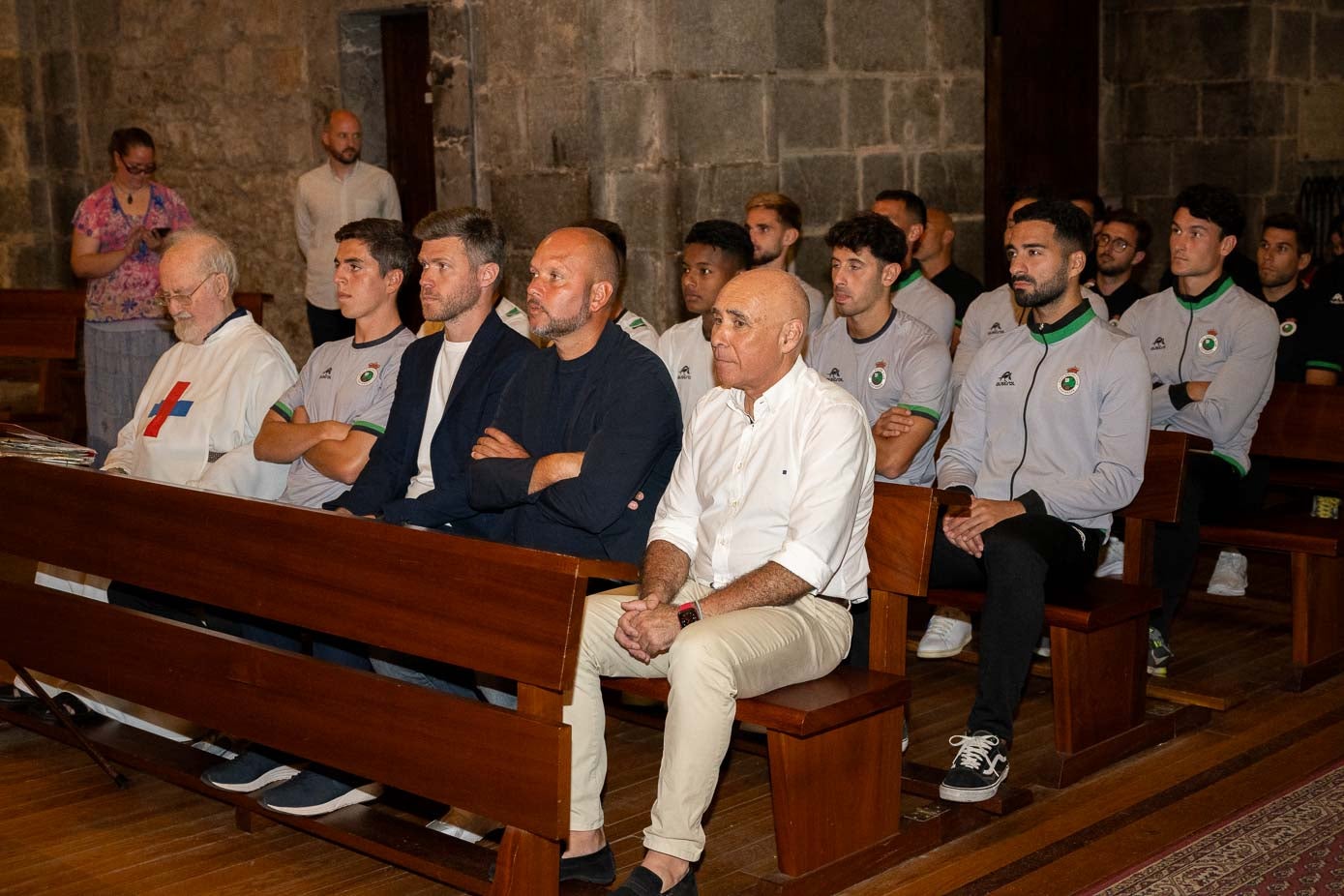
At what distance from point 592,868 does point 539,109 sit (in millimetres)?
4211

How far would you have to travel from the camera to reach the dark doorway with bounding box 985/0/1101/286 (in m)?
8.33

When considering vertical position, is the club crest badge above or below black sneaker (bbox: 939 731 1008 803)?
above

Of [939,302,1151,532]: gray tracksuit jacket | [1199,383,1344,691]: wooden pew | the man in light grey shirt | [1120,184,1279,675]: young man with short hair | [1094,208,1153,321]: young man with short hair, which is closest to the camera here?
[939,302,1151,532]: gray tracksuit jacket

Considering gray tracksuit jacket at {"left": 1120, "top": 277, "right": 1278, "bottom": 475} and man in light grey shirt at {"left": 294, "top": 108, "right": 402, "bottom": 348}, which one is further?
man in light grey shirt at {"left": 294, "top": 108, "right": 402, "bottom": 348}

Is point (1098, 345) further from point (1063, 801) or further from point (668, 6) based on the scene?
point (668, 6)

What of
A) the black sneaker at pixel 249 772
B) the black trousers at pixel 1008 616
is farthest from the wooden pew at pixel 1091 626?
the black sneaker at pixel 249 772

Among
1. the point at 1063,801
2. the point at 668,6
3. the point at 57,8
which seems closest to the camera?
the point at 1063,801

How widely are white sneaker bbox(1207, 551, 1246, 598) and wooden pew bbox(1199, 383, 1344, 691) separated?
0.55 meters

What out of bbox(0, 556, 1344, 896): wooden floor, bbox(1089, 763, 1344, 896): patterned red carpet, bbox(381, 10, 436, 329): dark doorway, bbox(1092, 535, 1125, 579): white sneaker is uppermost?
bbox(381, 10, 436, 329): dark doorway

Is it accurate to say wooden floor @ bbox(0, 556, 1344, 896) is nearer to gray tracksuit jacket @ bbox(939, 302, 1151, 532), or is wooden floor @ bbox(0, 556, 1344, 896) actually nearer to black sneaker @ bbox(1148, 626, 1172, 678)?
black sneaker @ bbox(1148, 626, 1172, 678)

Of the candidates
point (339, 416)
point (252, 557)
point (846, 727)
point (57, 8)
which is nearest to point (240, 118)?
point (57, 8)

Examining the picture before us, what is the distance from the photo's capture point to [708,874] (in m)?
3.43

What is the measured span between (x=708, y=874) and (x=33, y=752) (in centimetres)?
207

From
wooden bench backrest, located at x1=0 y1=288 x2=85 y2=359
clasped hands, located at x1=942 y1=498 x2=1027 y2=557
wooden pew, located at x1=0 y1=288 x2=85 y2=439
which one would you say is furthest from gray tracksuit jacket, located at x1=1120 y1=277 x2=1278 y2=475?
wooden bench backrest, located at x1=0 y1=288 x2=85 y2=359
